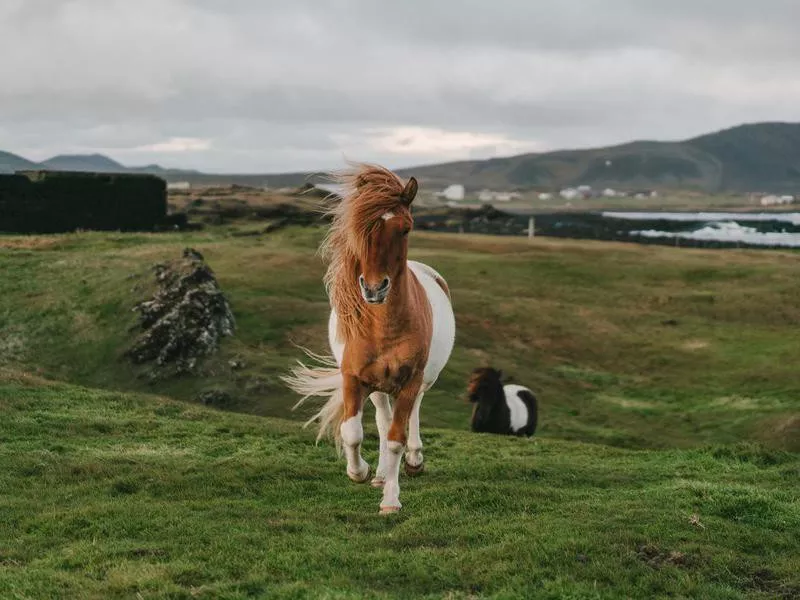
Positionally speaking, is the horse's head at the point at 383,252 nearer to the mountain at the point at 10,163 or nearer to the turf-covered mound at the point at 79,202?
the mountain at the point at 10,163

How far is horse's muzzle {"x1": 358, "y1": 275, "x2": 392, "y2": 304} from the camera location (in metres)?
9.16

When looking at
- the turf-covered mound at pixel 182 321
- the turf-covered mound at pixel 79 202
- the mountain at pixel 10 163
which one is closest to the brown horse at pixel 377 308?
the turf-covered mound at pixel 182 321

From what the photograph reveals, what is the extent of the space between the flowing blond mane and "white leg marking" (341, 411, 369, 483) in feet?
3.45

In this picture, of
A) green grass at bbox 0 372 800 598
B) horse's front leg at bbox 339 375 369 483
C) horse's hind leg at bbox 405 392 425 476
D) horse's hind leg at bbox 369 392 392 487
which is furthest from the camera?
horse's hind leg at bbox 405 392 425 476

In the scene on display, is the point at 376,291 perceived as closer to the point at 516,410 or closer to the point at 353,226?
the point at 353,226

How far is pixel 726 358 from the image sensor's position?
35656 millimetres

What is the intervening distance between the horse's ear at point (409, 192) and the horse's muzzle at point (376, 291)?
1063 millimetres

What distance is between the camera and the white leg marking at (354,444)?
1010 cm

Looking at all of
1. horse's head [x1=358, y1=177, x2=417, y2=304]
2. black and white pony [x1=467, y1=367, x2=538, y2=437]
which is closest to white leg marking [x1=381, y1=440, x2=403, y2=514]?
horse's head [x1=358, y1=177, x2=417, y2=304]

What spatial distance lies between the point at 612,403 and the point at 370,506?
66.9 feet

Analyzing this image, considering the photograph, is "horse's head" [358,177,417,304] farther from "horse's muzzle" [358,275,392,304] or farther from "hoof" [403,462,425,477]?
"hoof" [403,462,425,477]

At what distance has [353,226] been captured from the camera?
9406 mm

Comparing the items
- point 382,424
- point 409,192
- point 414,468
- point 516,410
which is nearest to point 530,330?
point 516,410

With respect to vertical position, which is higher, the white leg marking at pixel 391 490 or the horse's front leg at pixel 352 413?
the horse's front leg at pixel 352 413
